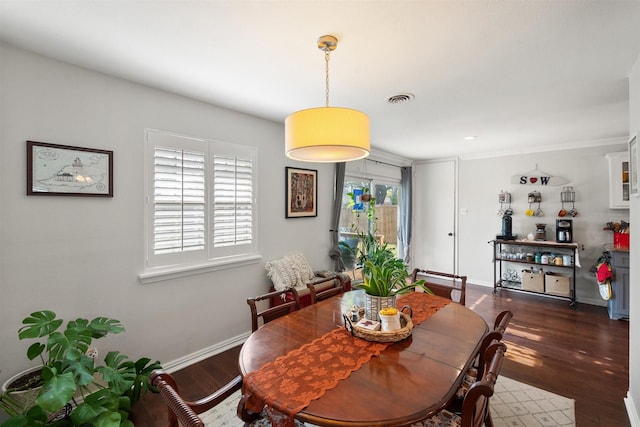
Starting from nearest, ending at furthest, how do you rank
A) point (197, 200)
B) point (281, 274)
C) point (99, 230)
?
point (99, 230) → point (197, 200) → point (281, 274)

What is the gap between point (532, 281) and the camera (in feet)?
15.3

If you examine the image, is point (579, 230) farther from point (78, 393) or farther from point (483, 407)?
point (78, 393)

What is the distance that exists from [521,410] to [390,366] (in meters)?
1.55

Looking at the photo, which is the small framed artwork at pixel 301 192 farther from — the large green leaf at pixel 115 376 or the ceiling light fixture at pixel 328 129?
the large green leaf at pixel 115 376

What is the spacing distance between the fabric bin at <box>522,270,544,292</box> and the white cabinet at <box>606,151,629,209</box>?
1.40 meters

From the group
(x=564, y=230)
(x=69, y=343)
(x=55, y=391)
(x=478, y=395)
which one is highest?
(x=564, y=230)

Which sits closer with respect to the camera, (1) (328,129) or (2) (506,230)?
(1) (328,129)

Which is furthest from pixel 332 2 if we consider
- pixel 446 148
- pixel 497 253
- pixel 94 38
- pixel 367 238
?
pixel 497 253

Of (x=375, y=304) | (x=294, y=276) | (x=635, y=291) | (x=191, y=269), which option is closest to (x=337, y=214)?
(x=294, y=276)

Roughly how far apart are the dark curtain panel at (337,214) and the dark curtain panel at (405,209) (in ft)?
7.52

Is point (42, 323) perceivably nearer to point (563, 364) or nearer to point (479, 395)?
point (479, 395)

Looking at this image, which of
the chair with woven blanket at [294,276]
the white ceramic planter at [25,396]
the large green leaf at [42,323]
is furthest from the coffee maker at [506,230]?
the white ceramic planter at [25,396]

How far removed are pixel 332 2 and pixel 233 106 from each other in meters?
1.82

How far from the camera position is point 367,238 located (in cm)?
473
